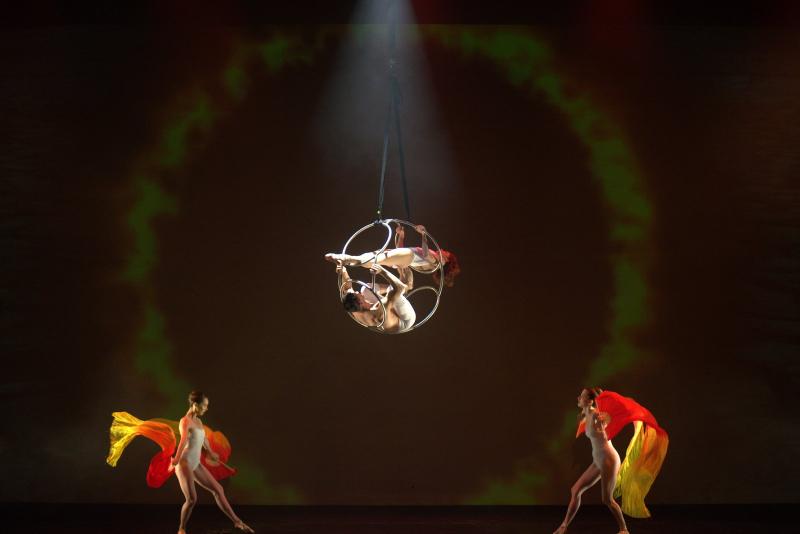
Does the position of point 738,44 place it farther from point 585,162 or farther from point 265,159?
point 265,159

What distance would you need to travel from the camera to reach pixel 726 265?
19.5ft

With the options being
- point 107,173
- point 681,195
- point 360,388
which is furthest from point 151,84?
point 681,195

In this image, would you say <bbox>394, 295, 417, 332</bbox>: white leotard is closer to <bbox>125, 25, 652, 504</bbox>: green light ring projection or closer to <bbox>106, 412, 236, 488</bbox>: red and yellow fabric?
<bbox>106, 412, 236, 488</bbox>: red and yellow fabric

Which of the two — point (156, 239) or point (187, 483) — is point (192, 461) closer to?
point (187, 483)

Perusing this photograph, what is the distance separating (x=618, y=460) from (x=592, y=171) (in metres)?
2.10

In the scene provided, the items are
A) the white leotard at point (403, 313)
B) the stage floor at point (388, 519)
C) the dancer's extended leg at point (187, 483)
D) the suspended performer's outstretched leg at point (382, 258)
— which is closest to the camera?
the suspended performer's outstretched leg at point (382, 258)

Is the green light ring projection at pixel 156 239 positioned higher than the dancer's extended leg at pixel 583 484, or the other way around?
the green light ring projection at pixel 156 239

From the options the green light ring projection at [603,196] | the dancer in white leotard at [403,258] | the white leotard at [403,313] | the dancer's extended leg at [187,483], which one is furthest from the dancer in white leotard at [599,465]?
the dancer's extended leg at [187,483]

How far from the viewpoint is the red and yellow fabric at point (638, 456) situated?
5000 mm

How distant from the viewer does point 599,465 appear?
5000 mm

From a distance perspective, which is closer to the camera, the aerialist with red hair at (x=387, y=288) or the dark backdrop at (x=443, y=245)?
the aerialist with red hair at (x=387, y=288)

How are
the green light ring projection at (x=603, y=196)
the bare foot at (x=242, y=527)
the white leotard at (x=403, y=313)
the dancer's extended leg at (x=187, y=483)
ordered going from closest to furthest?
the white leotard at (x=403, y=313)
the dancer's extended leg at (x=187, y=483)
the bare foot at (x=242, y=527)
the green light ring projection at (x=603, y=196)

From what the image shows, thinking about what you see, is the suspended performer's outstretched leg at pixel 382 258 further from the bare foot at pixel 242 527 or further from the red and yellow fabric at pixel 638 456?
the bare foot at pixel 242 527

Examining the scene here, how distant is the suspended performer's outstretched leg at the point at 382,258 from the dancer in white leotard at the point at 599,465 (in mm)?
1595
